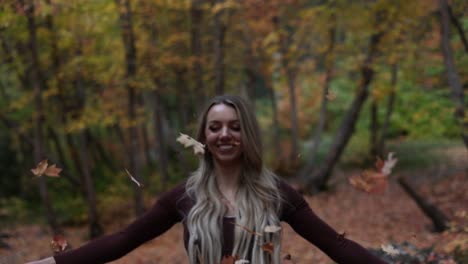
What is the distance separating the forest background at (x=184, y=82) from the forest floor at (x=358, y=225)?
0.23m

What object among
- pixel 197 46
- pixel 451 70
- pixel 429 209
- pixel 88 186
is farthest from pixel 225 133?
pixel 197 46

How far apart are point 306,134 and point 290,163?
7.64 meters

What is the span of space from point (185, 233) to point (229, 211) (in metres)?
0.25

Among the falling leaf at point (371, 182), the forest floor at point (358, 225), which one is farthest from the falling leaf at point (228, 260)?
the forest floor at point (358, 225)

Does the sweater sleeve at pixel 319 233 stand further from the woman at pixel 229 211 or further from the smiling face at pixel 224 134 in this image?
the smiling face at pixel 224 134

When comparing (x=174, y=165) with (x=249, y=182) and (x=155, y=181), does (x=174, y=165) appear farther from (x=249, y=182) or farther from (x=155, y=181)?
(x=249, y=182)

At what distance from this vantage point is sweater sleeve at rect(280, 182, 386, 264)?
2.44m

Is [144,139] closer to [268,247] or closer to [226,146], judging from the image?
[226,146]

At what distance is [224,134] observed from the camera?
2486mm

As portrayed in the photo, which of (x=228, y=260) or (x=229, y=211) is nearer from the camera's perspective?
(x=228, y=260)

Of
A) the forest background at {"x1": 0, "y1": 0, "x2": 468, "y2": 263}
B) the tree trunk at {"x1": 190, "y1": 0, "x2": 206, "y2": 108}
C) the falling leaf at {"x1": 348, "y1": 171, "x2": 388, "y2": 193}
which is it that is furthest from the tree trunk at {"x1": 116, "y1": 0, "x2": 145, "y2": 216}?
the falling leaf at {"x1": 348, "y1": 171, "x2": 388, "y2": 193}

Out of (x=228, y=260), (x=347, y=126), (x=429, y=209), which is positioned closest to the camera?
(x=228, y=260)

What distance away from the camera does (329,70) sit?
14.1m

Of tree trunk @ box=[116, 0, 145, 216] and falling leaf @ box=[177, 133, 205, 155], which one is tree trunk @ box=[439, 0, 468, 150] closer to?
tree trunk @ box=[116, 0, 145, 216]
